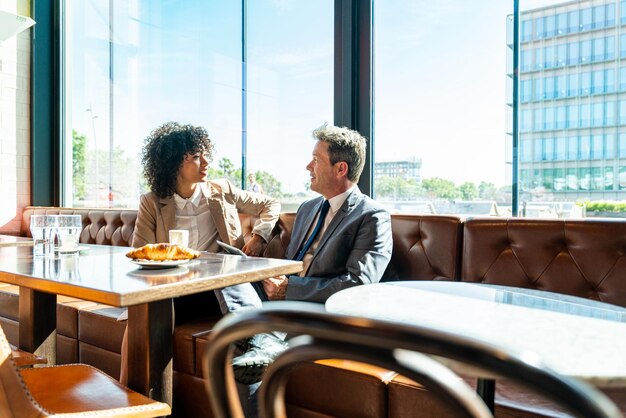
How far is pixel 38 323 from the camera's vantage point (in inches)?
73.6

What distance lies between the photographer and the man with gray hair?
204 cm

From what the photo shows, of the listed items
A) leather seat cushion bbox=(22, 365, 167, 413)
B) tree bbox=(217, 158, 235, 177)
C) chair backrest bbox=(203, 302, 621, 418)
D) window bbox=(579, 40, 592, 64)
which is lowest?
leather seat cushion bbox=(22, 365, 167, 413)

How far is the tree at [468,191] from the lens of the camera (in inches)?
104

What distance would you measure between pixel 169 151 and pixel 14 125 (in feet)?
10.0

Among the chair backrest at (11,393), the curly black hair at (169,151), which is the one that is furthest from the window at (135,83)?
the chair backrest at (11,393)

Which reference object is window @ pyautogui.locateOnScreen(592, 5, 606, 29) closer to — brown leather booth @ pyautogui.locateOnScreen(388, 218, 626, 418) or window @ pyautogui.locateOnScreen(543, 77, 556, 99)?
window @ pyautogui.locateOnScreen(543, 77, 556, 99)

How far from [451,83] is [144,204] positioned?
5.79 feet

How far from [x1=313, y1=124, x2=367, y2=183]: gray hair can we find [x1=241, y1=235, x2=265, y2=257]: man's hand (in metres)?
0.57

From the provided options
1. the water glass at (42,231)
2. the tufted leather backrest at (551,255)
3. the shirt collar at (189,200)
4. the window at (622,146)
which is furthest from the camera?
the shirt collar at (189,200)

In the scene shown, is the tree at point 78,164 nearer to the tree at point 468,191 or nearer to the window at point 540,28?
the tree at point 468,191

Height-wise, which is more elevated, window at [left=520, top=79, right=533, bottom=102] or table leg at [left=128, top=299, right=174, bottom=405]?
window at [left=520, top=79, right=533, bottom=102]

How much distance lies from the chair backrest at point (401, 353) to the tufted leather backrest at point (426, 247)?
1759 mm

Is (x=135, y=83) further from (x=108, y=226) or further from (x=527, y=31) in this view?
(x=527, y=31)

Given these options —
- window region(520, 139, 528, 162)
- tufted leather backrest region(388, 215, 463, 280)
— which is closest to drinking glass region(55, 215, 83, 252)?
tufted leather backrest region(388, 215, 463, 280)
